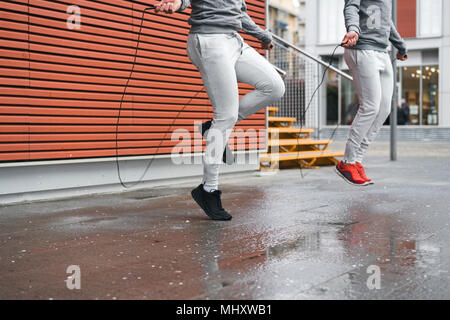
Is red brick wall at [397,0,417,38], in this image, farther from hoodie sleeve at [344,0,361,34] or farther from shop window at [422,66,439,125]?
hoodie sleeve at [344,0,361,34]

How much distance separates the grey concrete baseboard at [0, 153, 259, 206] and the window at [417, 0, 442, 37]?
19.9 m

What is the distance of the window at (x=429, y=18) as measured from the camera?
24234mm

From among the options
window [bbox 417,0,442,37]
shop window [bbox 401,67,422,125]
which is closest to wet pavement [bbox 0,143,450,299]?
window [bbox 417,0,442,37]

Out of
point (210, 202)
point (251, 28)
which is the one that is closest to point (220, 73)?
point (251, 28)

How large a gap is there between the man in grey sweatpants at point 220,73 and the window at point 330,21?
2248 centimetres

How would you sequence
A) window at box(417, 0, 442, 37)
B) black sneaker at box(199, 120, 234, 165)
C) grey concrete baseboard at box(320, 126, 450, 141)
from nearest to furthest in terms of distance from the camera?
black sneaker at box(199, 120, 234, 165) < window at box(417, 0, 442, 37) < grey concrete baseboard at box(320, 126, 450, 141)

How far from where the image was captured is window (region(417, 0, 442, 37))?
79.5 ft

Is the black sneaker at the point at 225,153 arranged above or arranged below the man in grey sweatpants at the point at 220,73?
below

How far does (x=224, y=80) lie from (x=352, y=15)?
1781mm

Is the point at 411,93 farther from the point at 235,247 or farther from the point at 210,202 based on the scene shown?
the point at 235,247

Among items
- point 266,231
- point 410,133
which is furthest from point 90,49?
point 410,133

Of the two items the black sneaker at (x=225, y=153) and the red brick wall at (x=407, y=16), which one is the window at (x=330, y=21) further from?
the black sneaker at (x=225, y=153)

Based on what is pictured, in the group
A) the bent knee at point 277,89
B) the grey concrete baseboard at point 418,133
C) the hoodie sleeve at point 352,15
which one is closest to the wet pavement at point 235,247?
the bent knee at point 277,89
